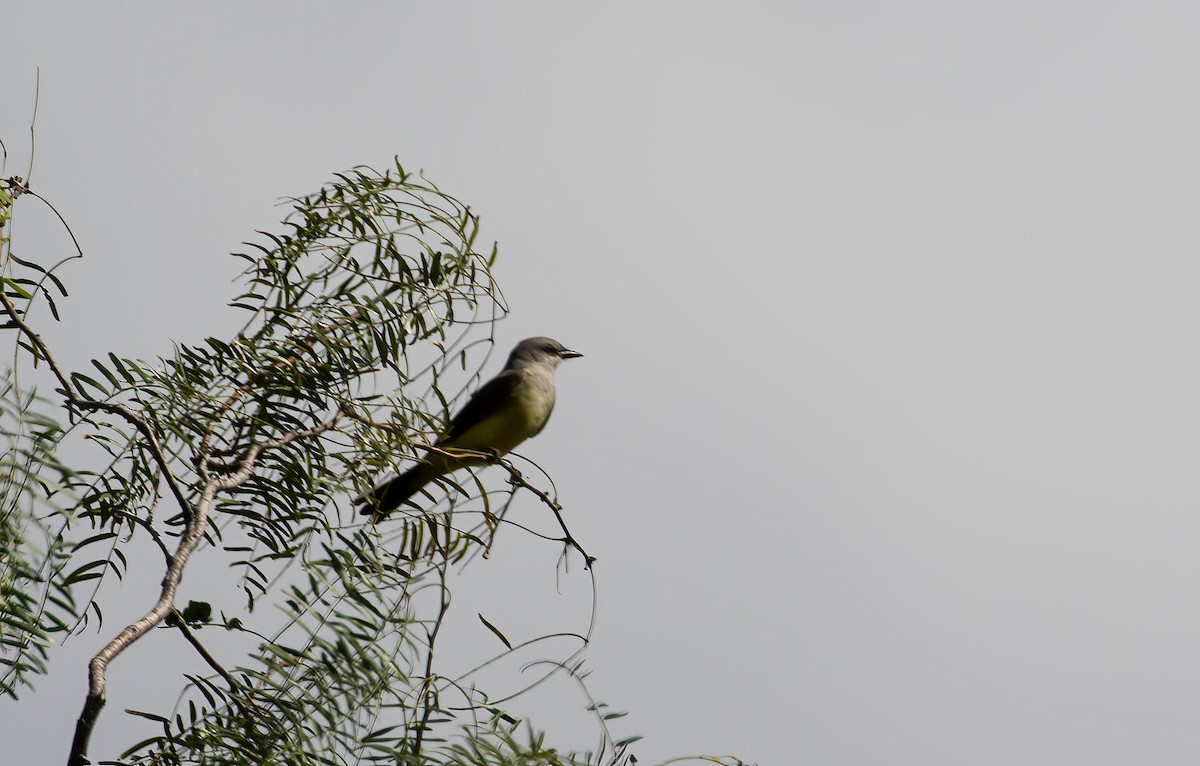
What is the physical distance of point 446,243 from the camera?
9.22 ft

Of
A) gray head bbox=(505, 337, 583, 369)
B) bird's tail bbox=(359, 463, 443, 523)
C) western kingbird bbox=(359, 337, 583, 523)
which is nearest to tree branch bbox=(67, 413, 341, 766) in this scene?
bird's tail bbox=(359, 463, 443, 523)

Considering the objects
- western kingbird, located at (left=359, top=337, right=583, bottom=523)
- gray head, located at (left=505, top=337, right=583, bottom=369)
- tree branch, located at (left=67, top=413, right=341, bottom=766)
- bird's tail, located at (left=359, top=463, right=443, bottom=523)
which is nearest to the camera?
tree branch, located at (left=67, top=413, right=341, bottom=766)

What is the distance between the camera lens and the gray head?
21.5 feet

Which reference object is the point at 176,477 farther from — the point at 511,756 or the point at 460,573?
the point at 511,756

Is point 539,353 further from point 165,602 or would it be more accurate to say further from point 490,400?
point 165,602

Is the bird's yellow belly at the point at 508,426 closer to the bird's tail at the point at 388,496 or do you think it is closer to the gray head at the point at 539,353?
the gray head at the point at 539,353

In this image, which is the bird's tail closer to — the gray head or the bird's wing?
the bird's wing

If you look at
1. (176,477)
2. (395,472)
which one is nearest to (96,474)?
(176,477)

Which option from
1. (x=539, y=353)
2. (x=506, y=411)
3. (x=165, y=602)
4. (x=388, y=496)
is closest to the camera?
(x=165, y=602)

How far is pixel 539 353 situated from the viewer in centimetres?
661

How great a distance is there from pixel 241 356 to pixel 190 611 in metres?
0.59

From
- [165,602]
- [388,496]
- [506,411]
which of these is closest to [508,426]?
[506,411]

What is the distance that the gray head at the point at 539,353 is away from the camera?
21.5 ft

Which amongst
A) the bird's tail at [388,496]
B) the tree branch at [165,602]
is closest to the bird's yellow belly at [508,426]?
the bird's tail at [388,496]
